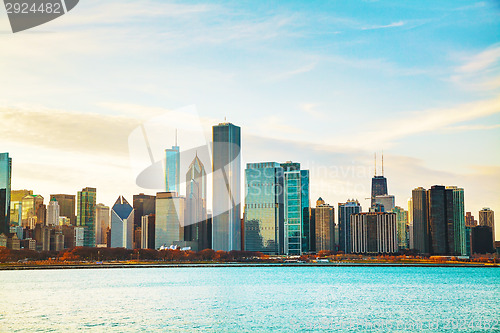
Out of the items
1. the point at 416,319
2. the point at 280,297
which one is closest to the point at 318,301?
the point at 280,297

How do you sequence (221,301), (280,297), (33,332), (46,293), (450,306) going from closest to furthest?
(33,332)
(450,306)
(221,301)
(280,297)
(46,293)

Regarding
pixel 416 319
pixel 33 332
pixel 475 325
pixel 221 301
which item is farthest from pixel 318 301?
pixel 33 332

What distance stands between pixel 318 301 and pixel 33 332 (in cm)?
4012

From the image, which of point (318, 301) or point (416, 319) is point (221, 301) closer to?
point (318, 301)

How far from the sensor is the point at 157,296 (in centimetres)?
8975

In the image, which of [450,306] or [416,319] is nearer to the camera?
[416,319]

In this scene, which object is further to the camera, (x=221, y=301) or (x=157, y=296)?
(x=157, y=296)

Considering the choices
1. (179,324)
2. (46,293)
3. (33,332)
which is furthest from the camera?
(46,293)

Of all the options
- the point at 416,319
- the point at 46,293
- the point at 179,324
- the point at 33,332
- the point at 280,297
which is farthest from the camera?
the point at 46,293

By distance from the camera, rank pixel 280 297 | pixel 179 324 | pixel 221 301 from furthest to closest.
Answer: pixel 280 297 → pixel 221 301 → pixel 179 324

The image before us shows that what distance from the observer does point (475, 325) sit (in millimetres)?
58062

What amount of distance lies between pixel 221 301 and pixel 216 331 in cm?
2817

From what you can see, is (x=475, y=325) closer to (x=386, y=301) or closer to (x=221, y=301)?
(x=386, y=301)

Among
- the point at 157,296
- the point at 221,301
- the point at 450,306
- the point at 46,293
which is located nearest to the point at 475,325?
the point at 450,306
